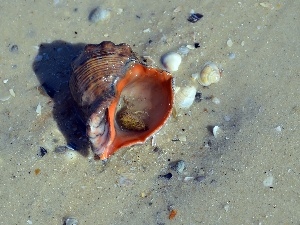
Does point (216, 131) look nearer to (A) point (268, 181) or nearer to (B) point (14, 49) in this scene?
(A) point (268, 181)

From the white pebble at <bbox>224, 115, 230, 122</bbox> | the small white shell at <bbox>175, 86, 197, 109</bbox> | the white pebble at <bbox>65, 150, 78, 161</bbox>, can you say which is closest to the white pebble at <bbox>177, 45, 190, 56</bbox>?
the small white shell at <bbox>175, 86, 197, 109</bbox>

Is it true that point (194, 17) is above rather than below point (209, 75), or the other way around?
above

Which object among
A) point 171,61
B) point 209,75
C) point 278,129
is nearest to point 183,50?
point 171,61

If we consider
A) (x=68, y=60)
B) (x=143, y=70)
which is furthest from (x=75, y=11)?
(x=143, y=70)

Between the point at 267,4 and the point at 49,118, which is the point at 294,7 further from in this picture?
the point at 49,118

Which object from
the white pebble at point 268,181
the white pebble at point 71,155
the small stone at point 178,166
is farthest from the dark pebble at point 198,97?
the white pebble at point 71,155

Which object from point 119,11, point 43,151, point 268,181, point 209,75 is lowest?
point 43,151
